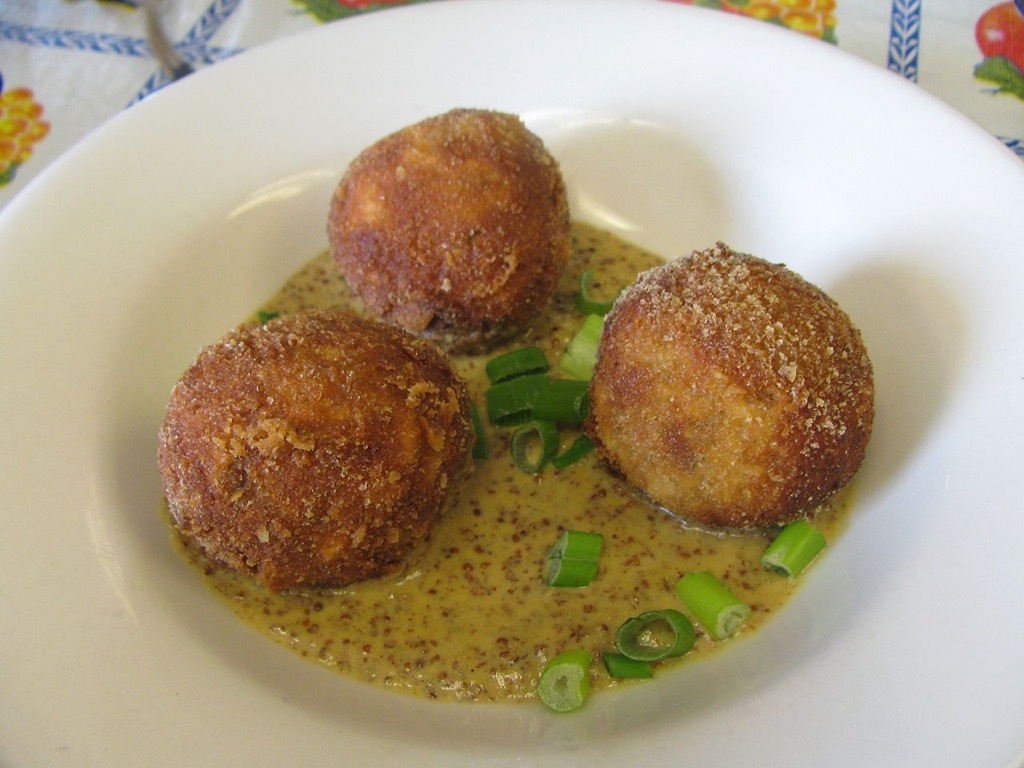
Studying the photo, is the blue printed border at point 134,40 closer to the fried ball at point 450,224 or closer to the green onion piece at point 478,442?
the fried ball at point 450,224

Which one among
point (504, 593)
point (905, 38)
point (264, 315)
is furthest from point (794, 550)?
point (905, 38)

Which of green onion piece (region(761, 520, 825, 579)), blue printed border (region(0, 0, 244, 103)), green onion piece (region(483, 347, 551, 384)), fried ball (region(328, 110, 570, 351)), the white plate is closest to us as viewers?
the white plate

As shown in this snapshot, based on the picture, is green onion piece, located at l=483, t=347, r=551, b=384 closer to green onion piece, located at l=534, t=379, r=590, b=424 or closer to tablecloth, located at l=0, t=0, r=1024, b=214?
green onion piece, located at l=534, t=379, r=590, b=424

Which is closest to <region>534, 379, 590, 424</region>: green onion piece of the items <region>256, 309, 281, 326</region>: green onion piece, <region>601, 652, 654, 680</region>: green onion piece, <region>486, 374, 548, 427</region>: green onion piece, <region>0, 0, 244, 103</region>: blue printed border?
<region>486, 374, 548, 427</region>: green onion piece

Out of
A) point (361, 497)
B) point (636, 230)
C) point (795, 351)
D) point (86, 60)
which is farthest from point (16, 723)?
point (86, 60)

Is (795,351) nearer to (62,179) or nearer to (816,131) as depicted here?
(816,131)
